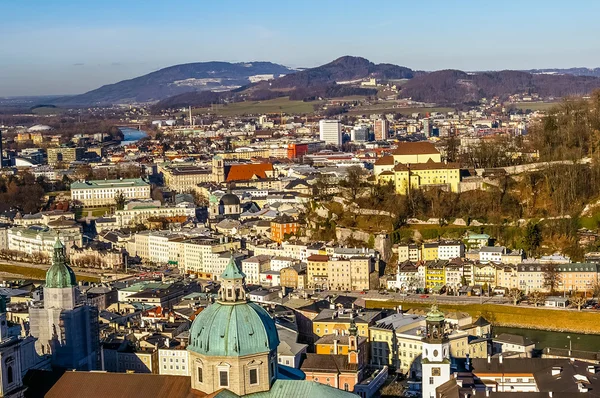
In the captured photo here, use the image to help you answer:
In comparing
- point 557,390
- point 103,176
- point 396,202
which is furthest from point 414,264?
point 103,176

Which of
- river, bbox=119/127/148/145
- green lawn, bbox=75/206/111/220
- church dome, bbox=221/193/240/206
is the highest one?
church dome, bbox=221/193/240/206

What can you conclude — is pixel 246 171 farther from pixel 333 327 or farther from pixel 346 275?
pixel 333 327

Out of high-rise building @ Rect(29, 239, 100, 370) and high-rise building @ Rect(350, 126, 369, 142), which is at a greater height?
high-rise building @ Rect(29, 239, 100, 370)

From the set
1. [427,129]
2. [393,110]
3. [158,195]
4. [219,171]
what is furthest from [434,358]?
[393,110]

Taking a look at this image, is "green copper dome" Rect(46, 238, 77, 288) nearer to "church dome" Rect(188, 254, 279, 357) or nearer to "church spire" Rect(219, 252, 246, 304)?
"church dome" Rect(188, 254, 279, 357)

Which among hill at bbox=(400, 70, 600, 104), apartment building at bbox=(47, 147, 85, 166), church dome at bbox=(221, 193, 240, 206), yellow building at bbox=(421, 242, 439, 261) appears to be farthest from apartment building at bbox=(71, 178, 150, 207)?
hill at bbox=(400, 70, 600, 104)

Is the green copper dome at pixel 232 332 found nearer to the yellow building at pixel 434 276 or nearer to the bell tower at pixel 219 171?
the yellow building at pixel 434 276

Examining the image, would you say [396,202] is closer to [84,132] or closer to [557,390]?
[557,390]

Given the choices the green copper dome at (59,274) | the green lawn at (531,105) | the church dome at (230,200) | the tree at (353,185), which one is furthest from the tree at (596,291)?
the green lawn at (531,105)
